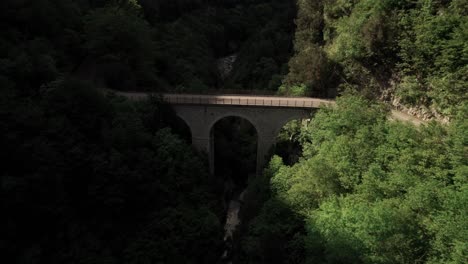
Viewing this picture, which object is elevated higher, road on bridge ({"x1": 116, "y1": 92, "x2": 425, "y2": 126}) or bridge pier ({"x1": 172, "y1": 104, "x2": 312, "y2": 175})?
road on bridge ({"x1": 116, "y1": 92, "x2": 425, "y2": 126})

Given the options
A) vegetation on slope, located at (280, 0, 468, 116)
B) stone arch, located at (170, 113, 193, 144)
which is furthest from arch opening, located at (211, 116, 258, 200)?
vegetation on slope, located at (280, 0, 468, 116)

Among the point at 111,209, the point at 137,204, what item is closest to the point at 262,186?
the point at 137,204

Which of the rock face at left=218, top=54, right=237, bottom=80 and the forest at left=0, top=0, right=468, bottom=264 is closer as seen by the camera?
the forest at left=0, top=0, right=468, bottom=264

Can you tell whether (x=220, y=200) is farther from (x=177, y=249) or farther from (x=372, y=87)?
(x=372, y=87)

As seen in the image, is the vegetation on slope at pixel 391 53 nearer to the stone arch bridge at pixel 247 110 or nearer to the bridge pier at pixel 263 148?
the stone arch bridge at pixel 247 110

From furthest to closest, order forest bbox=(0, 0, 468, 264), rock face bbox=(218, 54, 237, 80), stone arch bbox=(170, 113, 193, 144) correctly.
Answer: rock face bbox=(218, 54, 237, 80)
stone arch bbox=(170, 113, 193, 144)
forest bbox=(0, 0, 468, 264)

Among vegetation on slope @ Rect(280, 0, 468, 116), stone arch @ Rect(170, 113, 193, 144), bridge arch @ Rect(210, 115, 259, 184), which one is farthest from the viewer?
bridge arch @ Rect(210, 115, 259, 184)

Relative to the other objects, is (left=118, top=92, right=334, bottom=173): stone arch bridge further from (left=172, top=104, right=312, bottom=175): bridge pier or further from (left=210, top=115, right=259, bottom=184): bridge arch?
(left=210, top=115, right=259, bottom=184): bridge arch

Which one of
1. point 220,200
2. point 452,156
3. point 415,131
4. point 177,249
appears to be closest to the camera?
point 452,156
